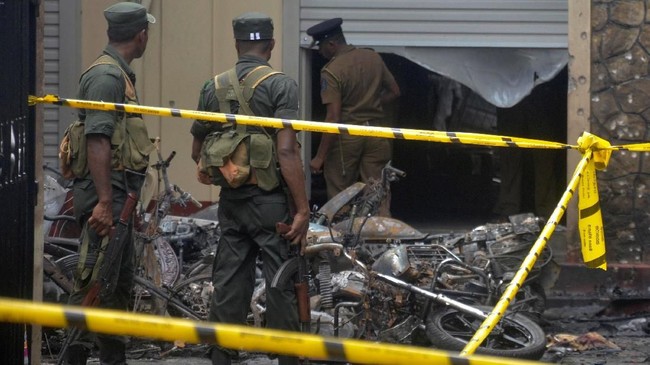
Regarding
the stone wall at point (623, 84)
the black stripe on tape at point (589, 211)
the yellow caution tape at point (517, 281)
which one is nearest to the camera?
the yellow caution tape at point (517, 281)

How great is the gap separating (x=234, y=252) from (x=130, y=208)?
59 cm

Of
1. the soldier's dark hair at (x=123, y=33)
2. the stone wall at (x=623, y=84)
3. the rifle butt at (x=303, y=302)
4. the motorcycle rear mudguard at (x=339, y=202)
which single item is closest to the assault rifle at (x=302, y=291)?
the rifle butt at (x=303, y=302)

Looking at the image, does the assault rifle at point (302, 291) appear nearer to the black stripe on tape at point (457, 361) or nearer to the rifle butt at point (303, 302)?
the rifle butt at point (303, 302)

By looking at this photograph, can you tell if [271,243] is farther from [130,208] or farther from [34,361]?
[34,361]

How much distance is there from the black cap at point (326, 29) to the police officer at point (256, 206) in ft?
11.5

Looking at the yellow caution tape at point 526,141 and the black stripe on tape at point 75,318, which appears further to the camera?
the yellow caution tape at point 526,141

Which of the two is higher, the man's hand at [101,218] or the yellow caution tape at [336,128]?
the yellow caution tape at [336,128]

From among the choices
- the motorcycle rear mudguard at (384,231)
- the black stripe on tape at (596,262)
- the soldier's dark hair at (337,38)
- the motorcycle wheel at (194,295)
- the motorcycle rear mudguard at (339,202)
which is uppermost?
the soldier's dark hair at (337,38)

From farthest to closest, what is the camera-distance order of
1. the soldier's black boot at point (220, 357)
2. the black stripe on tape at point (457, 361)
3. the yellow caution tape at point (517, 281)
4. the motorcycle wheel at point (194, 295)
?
the motorcycle wheel at point (194, 295), the soldier's black boot at point (220, 357), the yellow caution tape at point (517, 281), the black stripe on tape at point (457, 361)

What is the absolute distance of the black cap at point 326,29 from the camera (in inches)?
389

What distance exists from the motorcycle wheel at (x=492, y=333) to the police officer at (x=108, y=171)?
192cm

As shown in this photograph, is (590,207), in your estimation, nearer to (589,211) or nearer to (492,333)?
(589,211)

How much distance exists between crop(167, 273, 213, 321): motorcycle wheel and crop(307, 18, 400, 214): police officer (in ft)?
8.80

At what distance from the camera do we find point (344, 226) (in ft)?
26.7
